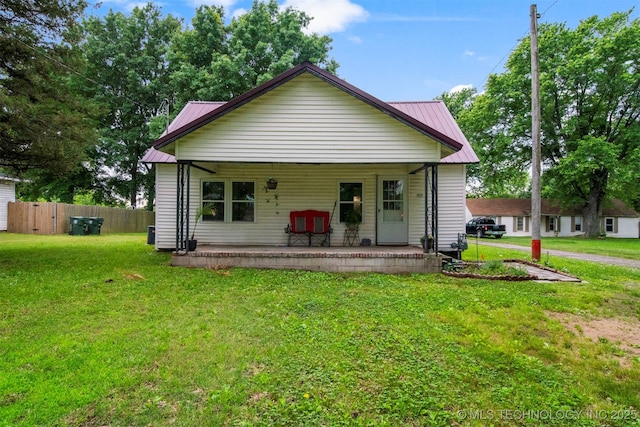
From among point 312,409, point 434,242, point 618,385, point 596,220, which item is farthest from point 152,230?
point 596,220

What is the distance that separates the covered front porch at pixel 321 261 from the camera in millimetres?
7816

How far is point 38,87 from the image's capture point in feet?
28.6

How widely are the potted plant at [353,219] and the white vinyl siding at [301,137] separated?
2.22 metres

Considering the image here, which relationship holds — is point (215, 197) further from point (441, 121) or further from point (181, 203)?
point (441, 121)

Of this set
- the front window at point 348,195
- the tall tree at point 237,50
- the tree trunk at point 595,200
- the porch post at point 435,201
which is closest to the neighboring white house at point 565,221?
the tree trunk at point 595,200

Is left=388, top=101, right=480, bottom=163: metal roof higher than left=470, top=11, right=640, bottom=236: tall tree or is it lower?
lower

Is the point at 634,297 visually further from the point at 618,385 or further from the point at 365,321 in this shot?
the point at 365,321

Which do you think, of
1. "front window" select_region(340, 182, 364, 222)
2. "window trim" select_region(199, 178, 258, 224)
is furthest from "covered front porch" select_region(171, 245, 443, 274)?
"front window" select_region(340, 182, 364, 222)

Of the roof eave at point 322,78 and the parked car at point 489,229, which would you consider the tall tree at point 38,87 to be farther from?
the parked car at point 489,229

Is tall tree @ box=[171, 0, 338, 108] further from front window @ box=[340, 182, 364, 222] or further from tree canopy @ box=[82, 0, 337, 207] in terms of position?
front window @ box=[340, 182, 364, 222]

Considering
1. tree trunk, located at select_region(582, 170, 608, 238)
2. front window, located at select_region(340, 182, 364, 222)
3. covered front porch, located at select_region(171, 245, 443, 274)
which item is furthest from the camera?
tree trunk, located at select_region(582, 170, 608, 238)

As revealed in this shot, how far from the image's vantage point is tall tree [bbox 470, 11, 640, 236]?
20.5 meters

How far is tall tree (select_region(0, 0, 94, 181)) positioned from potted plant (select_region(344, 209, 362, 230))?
748 cm

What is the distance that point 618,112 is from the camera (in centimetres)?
2269
